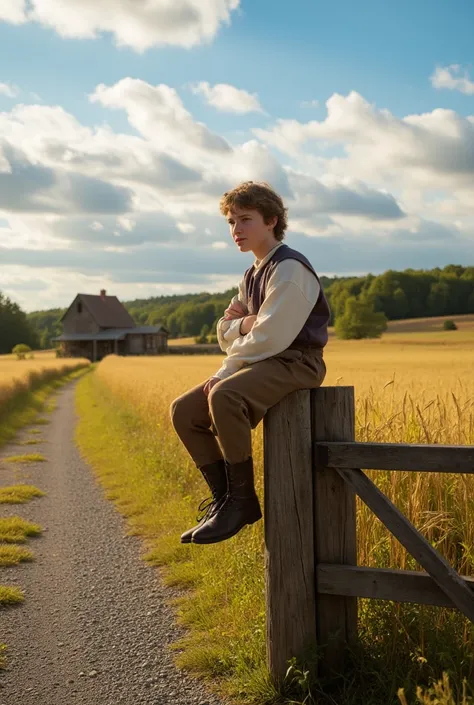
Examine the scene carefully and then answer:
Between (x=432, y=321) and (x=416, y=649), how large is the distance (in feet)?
314

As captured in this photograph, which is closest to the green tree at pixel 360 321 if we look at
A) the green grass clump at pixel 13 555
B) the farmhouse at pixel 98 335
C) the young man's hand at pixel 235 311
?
the farmhouse at pixel 98 335

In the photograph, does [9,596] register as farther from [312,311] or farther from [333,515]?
[312,311]

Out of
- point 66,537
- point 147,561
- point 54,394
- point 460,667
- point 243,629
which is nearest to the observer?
point 460,667

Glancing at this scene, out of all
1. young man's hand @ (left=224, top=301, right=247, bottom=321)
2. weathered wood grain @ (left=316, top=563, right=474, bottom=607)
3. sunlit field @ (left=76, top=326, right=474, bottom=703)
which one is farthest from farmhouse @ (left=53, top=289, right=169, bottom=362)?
weathered wood grain @ (left=316, top=563, right=474, bottom=607)

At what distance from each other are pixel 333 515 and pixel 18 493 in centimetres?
663

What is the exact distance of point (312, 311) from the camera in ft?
11.9

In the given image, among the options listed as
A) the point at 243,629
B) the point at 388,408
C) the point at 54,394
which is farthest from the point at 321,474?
the point at 54,394

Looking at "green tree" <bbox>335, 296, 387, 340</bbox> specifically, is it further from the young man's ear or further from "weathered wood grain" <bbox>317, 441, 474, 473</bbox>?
"weathered wood grain" <bbox>317, 441, 474, 473</bbox>

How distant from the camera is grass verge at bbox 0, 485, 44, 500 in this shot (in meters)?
8.74

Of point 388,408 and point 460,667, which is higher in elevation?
point 388,408

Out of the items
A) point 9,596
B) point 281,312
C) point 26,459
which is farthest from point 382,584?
point 26,459

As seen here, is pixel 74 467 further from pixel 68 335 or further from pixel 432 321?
pixel 432 321

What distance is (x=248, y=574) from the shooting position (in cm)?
494

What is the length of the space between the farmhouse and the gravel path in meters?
74.0
